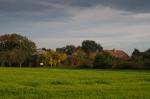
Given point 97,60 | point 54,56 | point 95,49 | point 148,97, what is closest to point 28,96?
point 148,97

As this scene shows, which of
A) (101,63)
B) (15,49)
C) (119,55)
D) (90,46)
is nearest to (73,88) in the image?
(101,63)

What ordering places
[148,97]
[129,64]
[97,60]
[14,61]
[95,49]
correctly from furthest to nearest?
[95,49] < [14,61] < [97,60] < [129,64] < [148,97]

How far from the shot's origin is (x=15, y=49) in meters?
125

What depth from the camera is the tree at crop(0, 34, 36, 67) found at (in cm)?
11962

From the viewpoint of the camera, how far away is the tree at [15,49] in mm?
119625

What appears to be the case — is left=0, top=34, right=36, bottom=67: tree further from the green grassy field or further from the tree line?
the green grassy field

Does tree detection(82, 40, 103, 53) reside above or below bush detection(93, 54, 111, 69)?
above

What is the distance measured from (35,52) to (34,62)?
4.92m

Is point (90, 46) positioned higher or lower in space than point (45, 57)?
higher

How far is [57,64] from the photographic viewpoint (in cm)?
12975

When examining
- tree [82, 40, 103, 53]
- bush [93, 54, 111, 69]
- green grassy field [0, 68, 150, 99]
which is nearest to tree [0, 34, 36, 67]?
bush [93, 54, 111, 69]

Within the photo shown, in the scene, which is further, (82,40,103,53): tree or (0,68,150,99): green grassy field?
(82,40,103,53): tree

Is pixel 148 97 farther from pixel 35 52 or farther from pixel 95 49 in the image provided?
pixel 95 49

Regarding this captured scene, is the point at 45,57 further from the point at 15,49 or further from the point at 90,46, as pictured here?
the point at 90,46
